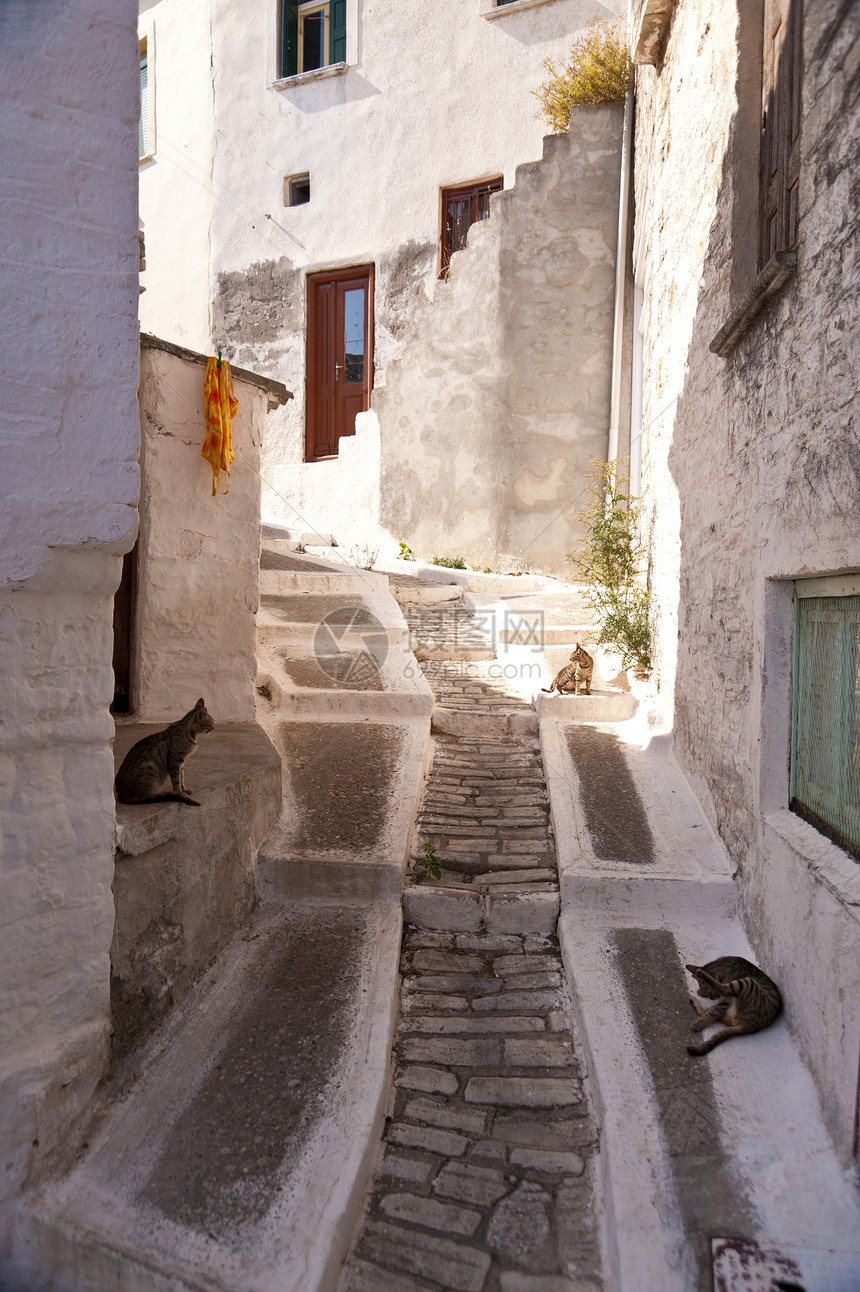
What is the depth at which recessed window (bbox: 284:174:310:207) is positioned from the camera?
488 inches

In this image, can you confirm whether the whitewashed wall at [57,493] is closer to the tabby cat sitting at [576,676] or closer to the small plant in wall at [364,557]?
the tabby cat sitting at [576,676]

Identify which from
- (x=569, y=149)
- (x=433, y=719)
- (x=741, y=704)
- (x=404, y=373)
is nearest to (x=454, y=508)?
(x=404, y=373)

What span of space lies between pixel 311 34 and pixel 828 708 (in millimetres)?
13953

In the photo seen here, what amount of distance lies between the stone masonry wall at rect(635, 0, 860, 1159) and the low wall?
227 cm

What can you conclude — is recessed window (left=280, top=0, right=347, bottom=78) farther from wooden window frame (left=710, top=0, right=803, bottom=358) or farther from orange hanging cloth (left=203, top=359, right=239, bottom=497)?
wooden window frame (left=710, top=0, right=803, bottom=358)

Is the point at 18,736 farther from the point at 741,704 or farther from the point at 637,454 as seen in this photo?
the point at 637,454

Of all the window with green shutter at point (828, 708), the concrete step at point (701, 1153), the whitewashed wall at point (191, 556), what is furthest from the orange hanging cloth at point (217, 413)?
the concrete step at point (701, 1153)

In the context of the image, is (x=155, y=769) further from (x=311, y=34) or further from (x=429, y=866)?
(x=311, y=34)

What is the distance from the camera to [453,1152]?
2.79 metres

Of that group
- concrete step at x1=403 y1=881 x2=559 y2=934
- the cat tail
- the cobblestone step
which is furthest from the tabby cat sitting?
the cat tail

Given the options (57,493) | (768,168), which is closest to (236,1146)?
(57,493)

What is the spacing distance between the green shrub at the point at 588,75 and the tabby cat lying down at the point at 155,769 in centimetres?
961

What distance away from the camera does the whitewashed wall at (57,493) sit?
2381 mm

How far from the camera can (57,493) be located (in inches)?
96.3
